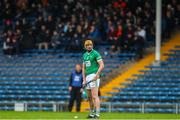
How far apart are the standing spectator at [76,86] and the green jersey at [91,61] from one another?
5.79 m

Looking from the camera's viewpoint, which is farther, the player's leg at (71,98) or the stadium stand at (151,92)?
the stadium stand at (151,92)

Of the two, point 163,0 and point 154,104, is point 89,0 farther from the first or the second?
point 154,104

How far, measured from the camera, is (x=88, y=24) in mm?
31500

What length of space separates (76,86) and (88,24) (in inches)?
267


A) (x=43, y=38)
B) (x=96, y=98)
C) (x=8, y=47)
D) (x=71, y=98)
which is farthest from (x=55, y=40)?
(x=96, y=98)

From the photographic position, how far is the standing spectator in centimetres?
2506

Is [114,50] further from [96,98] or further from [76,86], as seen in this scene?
[96,98]

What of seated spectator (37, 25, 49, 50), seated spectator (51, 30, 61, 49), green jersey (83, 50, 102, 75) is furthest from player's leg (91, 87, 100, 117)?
seated spectator (37, 25, 49, 50)

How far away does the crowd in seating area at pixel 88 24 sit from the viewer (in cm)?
3044

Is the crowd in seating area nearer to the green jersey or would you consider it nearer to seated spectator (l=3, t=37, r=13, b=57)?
seated spectator (l=3, t=37, r=13, b=57)

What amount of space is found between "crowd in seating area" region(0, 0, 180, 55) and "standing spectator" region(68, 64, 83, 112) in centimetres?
522

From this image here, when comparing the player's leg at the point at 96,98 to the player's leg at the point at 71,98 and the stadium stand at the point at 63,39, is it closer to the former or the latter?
the player's leg at the point at 71,98

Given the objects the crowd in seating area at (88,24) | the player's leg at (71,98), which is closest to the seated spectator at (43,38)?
the crowd in seating area at (88,24)

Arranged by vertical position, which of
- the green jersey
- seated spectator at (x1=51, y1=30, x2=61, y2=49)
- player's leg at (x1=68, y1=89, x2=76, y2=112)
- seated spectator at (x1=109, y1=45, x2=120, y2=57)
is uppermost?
seated spectator at (x1=51, y1=30, x2=61, y2=49)
